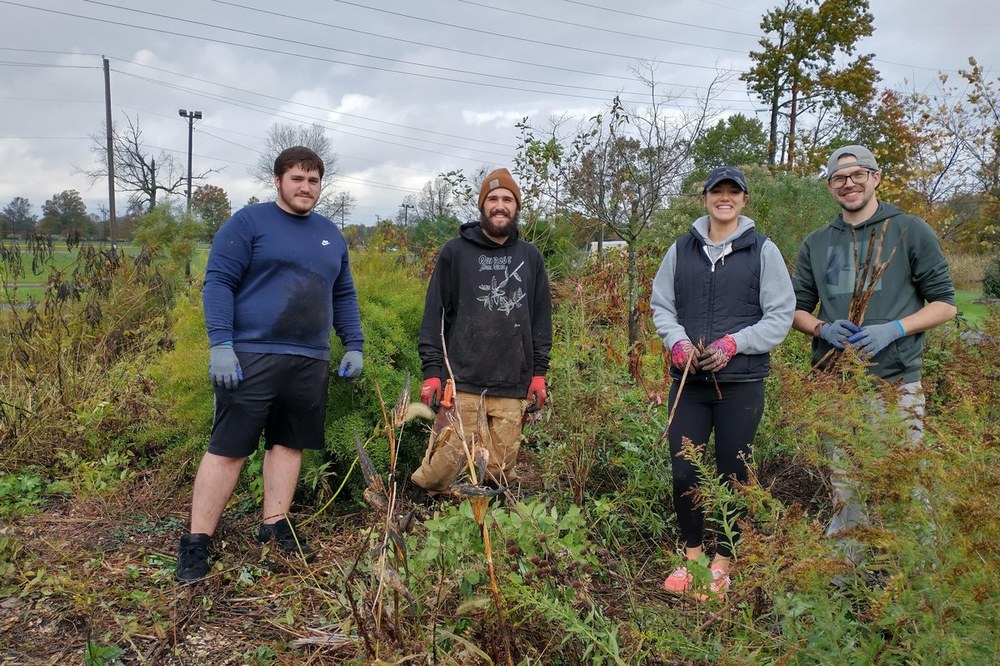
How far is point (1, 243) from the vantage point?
5.15 metres

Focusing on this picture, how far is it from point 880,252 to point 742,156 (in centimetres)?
2188

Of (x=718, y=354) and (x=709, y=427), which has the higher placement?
(x=718, y=354)

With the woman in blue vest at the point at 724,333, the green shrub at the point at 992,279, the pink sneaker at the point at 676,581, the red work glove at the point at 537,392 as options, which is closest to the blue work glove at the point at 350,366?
the red work glove at the point at 537,392

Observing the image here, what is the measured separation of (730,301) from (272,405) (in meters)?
2.12

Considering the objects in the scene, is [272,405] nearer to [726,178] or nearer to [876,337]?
[726,178]

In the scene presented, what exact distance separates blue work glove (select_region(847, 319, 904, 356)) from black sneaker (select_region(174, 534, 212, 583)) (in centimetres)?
287

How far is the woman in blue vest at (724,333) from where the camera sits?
2969 millimetres

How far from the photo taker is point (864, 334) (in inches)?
113

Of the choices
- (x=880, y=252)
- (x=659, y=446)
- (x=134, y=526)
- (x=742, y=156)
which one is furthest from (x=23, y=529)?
(x=742, y=156)

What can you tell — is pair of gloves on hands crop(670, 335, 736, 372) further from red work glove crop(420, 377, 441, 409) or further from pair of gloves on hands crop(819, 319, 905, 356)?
red work glove crop(420, 377, 441, 409)

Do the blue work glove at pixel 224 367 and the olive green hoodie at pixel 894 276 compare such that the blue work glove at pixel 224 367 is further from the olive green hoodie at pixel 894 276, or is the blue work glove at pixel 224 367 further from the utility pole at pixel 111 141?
the utility pole at pixel 111 141

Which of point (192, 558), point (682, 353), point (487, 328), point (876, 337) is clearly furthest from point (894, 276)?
point (192, 558)

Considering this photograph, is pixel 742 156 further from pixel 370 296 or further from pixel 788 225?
pixel 370 296

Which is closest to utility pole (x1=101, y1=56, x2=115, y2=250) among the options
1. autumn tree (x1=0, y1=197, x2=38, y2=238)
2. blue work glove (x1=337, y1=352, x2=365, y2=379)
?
autumn tree (x1=0, y1=197, x2=38, y2=238)
